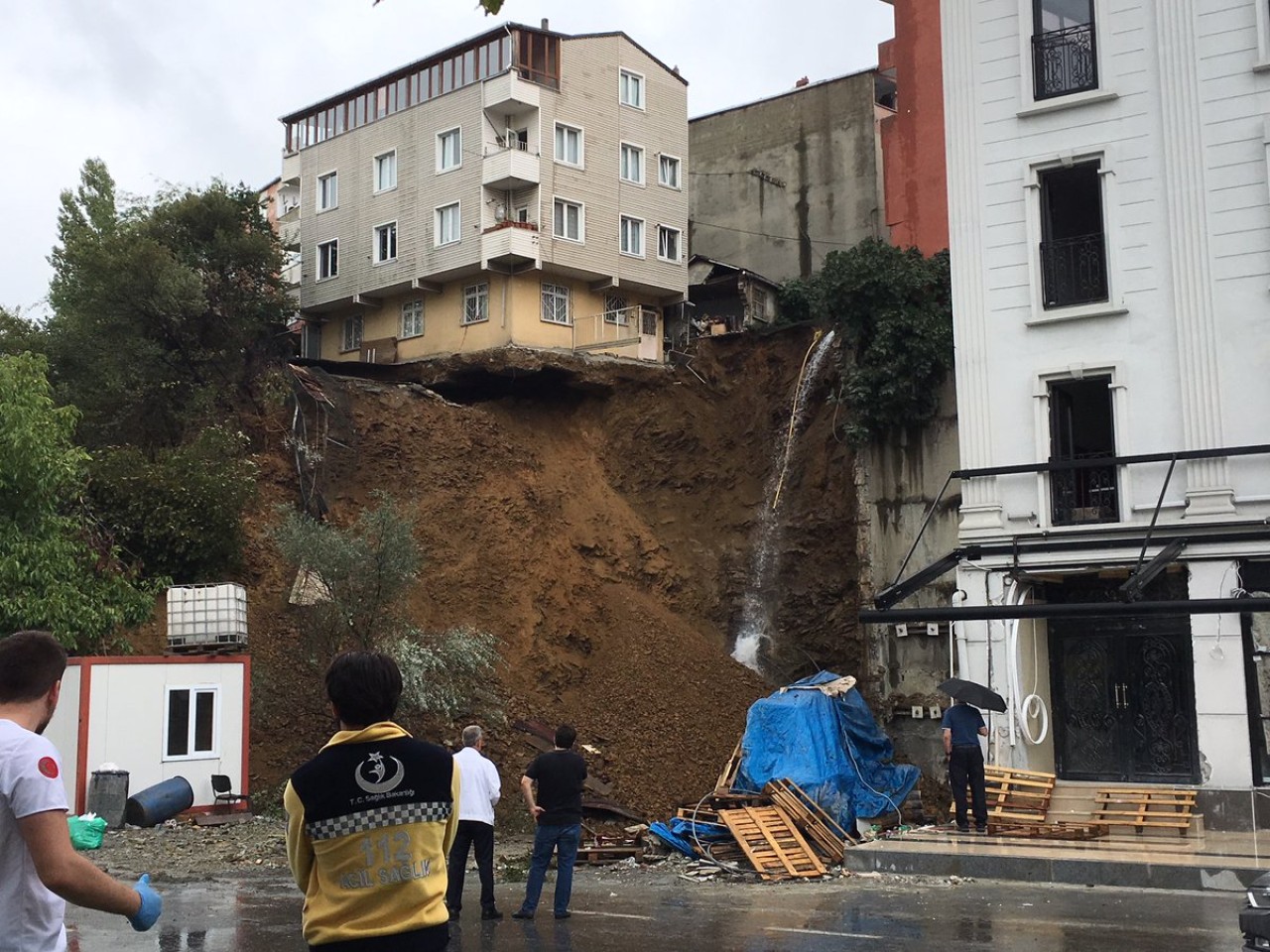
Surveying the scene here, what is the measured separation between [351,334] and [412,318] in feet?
8.96

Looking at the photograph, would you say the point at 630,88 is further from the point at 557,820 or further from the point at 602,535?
the point at 557,820

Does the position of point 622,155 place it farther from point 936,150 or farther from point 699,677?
point 699,677

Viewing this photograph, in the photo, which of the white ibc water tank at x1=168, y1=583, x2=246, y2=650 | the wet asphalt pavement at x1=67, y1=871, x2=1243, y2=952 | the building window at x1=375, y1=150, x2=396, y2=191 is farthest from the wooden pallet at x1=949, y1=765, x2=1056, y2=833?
the building window at x1=375, y1=150, x2=396, y2=191

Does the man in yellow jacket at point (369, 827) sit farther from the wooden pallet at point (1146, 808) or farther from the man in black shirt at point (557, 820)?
the wooden pallet at point (1146, 808)

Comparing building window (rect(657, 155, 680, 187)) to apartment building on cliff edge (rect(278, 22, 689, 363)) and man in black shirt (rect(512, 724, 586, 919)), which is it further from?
man in black shirt (rect(512, 724, 586, 919))

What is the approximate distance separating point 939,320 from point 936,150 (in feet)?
31.6

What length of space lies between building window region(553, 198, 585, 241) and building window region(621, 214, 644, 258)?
5.18ft

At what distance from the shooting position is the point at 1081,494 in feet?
68.3

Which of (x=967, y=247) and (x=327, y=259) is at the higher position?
(x=327, y=259)

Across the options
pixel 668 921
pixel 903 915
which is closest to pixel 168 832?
pixel 668 921

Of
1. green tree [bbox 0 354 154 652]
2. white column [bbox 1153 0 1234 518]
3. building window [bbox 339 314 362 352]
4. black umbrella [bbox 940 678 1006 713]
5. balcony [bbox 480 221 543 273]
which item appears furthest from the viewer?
building window [bbox 339 314 362 352]

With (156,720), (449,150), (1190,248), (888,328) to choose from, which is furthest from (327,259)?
(1190,248)

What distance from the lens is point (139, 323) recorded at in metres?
32.4

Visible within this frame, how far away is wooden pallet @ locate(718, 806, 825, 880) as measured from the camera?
15977 millimetres
